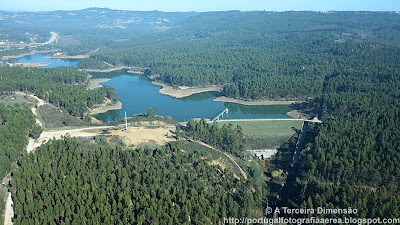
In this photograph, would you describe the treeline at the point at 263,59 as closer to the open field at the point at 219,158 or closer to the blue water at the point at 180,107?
the blue water at the point at 180,107

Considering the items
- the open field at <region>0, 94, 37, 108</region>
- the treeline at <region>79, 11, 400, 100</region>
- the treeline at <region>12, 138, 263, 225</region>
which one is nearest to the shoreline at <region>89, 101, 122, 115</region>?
the open field at <region>0, 94, 37, 108</region>

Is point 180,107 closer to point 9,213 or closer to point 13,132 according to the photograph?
point 13,132

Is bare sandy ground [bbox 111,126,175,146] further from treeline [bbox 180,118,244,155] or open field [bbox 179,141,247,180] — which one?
open field [bbox 179,141,247,180]

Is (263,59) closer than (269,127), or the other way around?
(269,127)

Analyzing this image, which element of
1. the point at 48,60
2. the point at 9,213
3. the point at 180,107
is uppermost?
the point at 48,60

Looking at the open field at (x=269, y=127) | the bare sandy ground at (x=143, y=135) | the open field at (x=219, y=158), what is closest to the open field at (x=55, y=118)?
the bare sandy ground at (x=143, y=135)

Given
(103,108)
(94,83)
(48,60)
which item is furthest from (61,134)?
(48,60)
